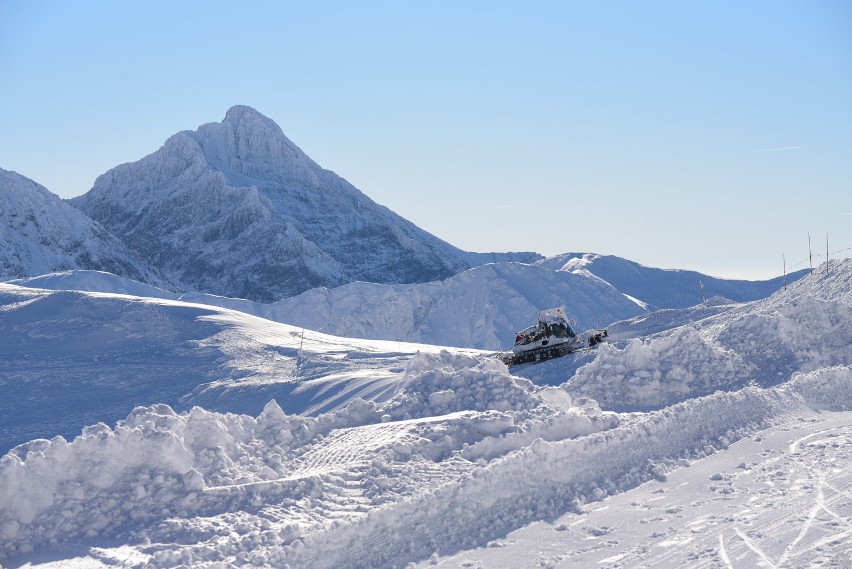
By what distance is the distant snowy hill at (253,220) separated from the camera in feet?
436

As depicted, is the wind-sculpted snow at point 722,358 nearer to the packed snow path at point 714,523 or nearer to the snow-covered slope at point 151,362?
the packed snow path at point 714,523

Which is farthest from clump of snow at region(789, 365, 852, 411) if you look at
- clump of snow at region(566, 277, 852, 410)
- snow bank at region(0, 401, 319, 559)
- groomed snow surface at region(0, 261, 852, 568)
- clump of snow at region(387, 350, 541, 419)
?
snow bank at region(0, 401, 319, 559)

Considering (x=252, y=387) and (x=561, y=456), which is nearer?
(x=561, y=456)

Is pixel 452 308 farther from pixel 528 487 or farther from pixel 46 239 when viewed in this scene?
pixel 46 239

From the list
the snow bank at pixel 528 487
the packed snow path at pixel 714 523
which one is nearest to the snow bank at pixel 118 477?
the snow bank at pixel 528 487

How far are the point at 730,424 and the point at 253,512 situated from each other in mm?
7077

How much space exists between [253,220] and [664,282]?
2412 inches

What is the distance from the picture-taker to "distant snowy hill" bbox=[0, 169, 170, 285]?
113 meters

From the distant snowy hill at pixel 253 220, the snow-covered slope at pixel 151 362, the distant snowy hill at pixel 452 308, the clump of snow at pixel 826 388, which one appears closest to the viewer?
the clump of snow at pixel 826 388

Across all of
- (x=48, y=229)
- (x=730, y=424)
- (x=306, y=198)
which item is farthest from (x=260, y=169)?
(x=730, y=424)

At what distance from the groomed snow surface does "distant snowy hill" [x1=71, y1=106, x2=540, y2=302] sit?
112 m

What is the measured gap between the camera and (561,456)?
12.2m

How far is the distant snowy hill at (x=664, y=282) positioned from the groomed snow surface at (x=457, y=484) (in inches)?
3205

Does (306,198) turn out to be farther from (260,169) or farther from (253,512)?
(253,512)
